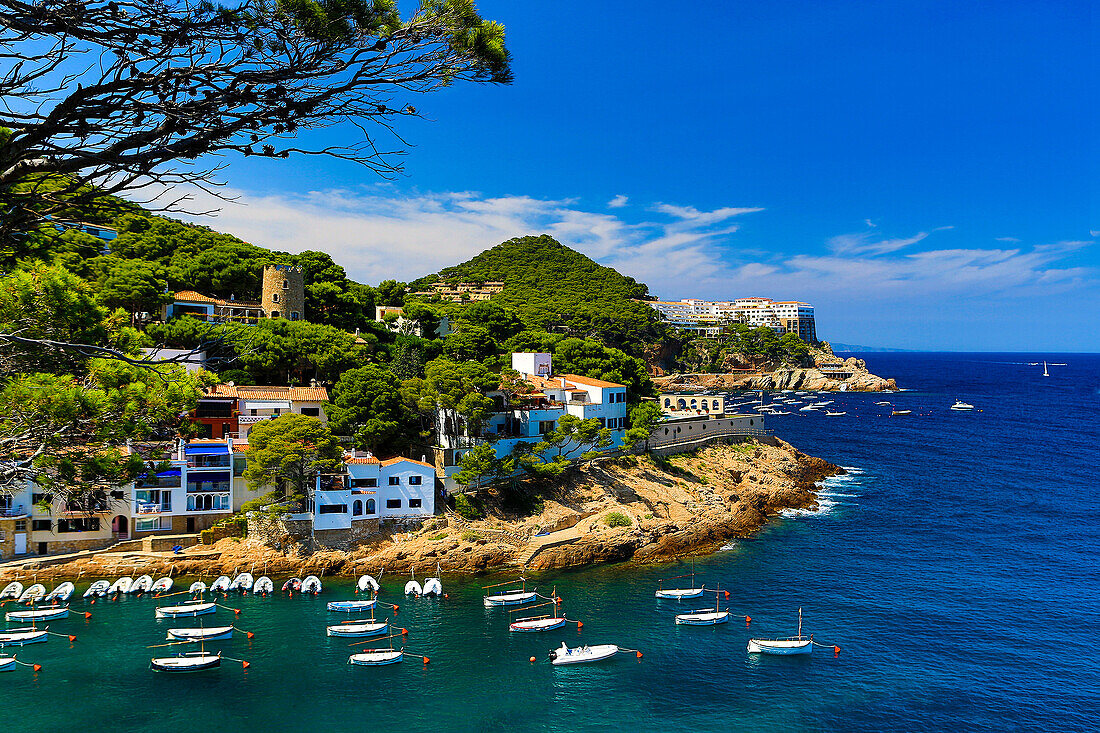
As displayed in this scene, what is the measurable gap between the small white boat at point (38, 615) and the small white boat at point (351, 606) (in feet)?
40.4

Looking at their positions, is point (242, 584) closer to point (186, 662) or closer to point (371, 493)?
point (186, 662)

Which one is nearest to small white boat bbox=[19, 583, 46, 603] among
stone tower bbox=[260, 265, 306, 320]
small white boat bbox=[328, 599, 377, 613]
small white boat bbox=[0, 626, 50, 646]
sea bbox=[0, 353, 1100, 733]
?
sea bbox=[0, 353, 1100, 733]

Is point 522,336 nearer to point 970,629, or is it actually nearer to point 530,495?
point 530,495

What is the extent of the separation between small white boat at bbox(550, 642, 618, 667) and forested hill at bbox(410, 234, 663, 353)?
209 feet

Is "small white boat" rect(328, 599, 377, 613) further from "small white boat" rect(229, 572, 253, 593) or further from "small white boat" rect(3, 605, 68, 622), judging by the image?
"small white boat" rect(3, 605, 68, 622)

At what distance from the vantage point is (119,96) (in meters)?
6.74

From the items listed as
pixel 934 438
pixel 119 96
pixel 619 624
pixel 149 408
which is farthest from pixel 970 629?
pixel 934 438

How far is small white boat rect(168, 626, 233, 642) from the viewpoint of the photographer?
27719mm

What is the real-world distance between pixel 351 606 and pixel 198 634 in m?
6.71

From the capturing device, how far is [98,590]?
3222cm

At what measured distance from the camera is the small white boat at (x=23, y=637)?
2730cm

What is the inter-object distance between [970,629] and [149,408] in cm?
3574

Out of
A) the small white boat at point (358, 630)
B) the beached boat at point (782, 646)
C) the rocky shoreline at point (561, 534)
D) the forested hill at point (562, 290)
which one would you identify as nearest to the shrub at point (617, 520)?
the rocky shoreline at point (561, 534)

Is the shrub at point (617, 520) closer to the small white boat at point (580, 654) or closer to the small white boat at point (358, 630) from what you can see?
the small white boat at point (580, 654)
